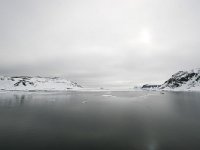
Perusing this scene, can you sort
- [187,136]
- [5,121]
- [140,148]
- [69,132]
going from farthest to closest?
1. [5,121]
2. [69,132]
3. [187,136]
4. [140,148]

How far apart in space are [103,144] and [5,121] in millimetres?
13437

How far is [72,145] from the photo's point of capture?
11562mm

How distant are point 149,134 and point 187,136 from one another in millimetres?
3038

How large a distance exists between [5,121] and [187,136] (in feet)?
62.7

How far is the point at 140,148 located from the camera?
11.0 m

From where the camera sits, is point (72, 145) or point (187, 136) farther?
point (187, 136)

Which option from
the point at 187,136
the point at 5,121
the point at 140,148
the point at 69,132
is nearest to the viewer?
the point at 140,148

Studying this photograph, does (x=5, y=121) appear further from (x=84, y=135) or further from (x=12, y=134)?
(x=84, y=135)

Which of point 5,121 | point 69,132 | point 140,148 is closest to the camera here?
point 140,148

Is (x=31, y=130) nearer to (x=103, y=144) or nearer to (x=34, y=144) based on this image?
(x=34, y=144)

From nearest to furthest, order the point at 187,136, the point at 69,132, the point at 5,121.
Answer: the point at 187,136 → the point at 69,132 → the point at 5,121

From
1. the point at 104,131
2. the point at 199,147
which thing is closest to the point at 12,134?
the point at 104,131

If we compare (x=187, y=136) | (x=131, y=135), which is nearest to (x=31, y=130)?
(x=131, y=135)

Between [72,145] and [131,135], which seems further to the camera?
[131,135]
